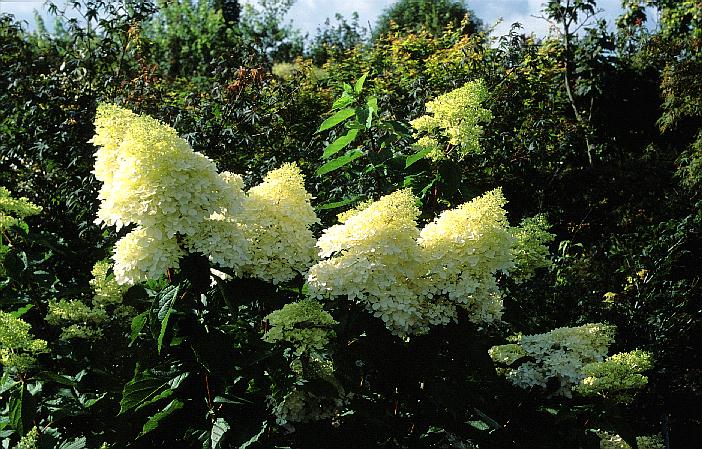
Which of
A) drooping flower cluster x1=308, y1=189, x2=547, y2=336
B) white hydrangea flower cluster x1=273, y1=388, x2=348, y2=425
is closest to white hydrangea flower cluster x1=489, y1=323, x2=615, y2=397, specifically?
drooping flower cluster x1=308, y1=189, x2=547, y2=336

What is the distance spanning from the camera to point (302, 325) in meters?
2.42

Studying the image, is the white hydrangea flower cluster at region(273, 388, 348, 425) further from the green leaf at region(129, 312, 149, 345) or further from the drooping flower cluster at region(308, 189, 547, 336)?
the green leaf at region(129, 312, 149, 345)

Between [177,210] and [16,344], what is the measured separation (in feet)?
2.82

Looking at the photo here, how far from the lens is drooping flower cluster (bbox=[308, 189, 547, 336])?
2.28 metres

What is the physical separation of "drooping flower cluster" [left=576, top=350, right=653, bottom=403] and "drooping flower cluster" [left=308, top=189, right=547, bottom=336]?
598 mm

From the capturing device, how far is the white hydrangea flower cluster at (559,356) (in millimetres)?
2803

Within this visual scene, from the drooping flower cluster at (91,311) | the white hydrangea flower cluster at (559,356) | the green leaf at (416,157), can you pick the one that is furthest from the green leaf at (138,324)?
the white hydrangea flower cluster at (559,356)

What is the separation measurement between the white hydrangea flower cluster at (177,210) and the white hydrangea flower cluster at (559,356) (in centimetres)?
100

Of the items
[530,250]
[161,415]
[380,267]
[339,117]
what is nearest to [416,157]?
[339,117]

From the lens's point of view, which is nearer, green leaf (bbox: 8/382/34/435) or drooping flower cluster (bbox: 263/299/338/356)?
drooping flower cluster (bbox: 263/299/338/356)

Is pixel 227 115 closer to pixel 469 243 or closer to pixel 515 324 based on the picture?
pixel 515 324

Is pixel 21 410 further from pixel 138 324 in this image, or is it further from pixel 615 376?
pixel 615 376

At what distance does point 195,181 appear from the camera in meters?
2.27

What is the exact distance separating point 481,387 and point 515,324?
1.29ft
